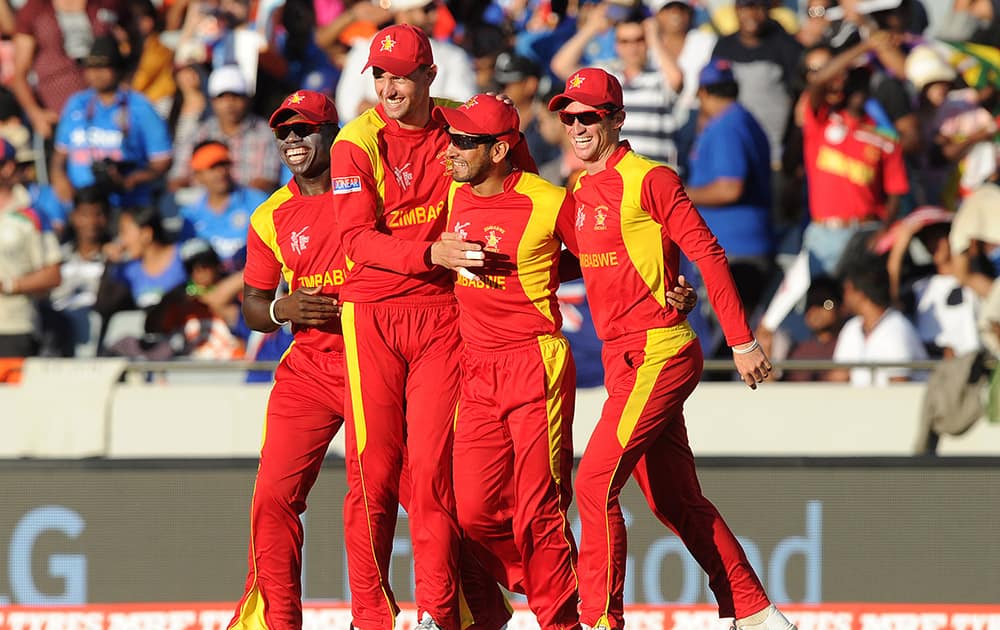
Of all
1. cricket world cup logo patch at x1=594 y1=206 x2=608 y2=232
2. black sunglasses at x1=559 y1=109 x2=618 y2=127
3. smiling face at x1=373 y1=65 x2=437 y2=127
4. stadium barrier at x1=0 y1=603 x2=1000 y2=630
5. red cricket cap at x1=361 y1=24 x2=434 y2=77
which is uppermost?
red cricket cap at x1=361 y1=24 x2=434 y2=77

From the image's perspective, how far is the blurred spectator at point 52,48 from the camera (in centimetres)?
1295

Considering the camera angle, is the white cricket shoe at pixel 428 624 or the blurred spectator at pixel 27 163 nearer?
the white cricket shoe at pixel 428 624

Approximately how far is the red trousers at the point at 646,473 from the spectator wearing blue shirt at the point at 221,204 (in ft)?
15.9

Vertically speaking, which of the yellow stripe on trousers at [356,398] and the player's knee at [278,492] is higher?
the yellow stripe on trousers at [356,398]

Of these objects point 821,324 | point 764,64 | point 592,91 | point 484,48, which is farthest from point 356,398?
point 484,48

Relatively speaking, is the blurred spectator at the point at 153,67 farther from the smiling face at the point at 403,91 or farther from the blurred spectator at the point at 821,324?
the smiling face at the point at 403,91

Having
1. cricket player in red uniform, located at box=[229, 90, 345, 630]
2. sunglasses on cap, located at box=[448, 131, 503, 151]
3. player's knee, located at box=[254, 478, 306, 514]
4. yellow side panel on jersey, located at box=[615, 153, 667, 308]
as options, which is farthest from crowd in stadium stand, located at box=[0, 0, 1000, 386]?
sunglasses on cap, located at box=[448, 131, 503, 151]

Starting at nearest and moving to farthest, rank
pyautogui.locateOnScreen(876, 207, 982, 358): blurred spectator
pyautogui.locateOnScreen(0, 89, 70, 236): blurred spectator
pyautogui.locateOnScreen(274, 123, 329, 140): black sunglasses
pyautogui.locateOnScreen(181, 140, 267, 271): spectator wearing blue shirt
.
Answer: pyautogui.locateOnScreen(274, 123, 329, 140): black sunglasses < pyautogui.locateOnScreen(876, 207, 982, 358): blurred spectator < pyautogui.locateOnScreen(181, 140, 267, 271): spectator wearing blue shirt < pyautogui.locateOnScreen(0, 89, 70, 236): blurred spectator

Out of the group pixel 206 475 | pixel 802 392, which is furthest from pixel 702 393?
pixel 206 475

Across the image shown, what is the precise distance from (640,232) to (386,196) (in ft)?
3.50

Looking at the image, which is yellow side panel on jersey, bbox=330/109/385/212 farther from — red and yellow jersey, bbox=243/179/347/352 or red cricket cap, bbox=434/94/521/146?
red and yellow jersey, bbox=243/179/347/352

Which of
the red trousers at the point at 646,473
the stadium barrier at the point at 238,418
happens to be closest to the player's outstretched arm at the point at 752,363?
the red trousers at the point at 646,473

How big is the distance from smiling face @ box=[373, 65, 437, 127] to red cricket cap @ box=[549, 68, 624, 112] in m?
0.55

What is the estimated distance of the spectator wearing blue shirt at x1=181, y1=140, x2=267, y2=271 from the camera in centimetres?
1168
